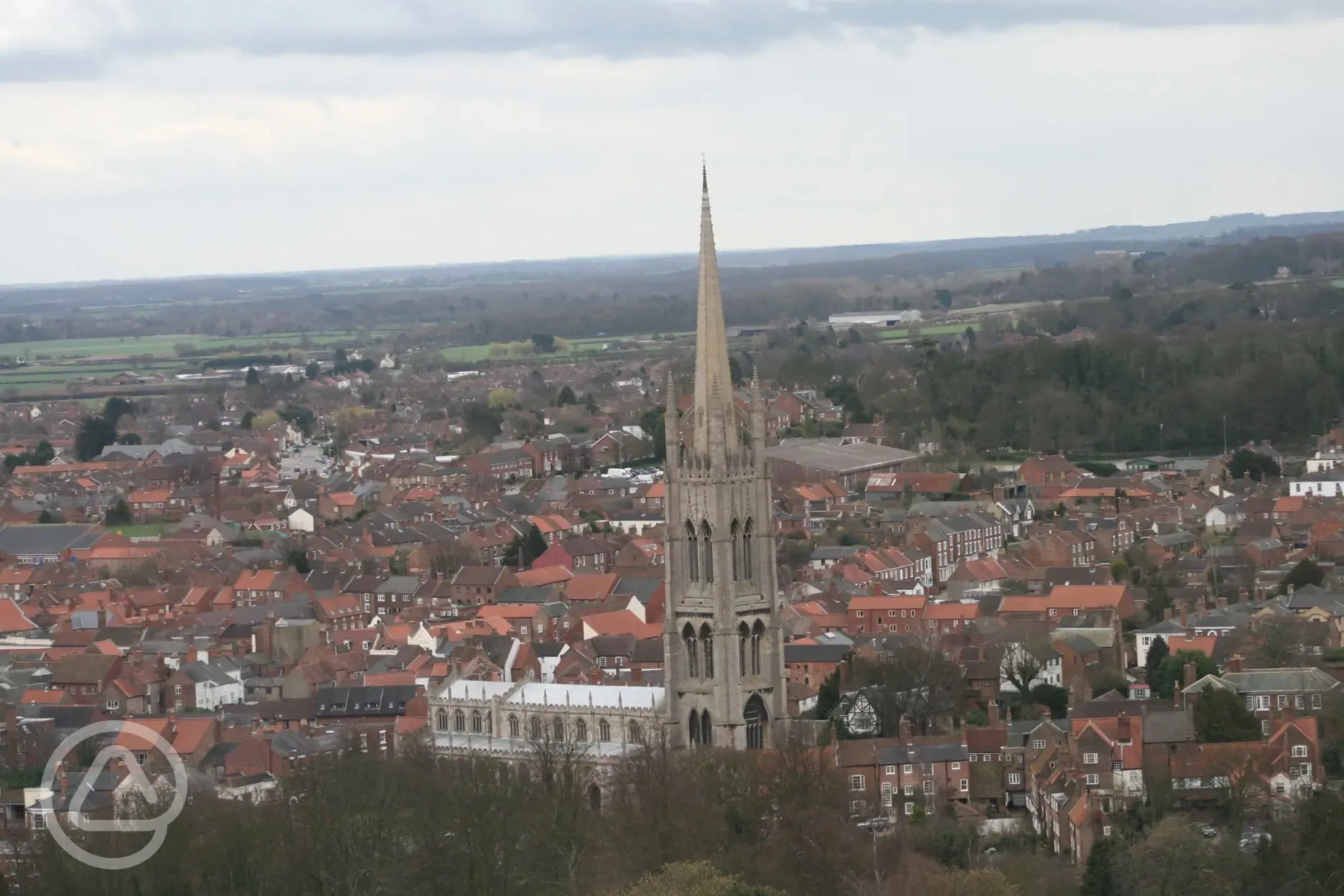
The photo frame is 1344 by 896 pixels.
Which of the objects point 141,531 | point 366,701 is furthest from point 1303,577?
point 141,531

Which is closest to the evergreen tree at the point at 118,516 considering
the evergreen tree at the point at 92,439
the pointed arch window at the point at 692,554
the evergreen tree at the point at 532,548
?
the evergreen tree at the point at 532,548

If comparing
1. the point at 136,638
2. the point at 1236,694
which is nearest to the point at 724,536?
the point at 1236,694

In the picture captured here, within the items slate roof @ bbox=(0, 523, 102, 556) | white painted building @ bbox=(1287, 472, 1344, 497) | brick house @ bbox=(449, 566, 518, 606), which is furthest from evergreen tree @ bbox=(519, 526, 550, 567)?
white painted building @ bbox=(1287, 472, 1344, 497)

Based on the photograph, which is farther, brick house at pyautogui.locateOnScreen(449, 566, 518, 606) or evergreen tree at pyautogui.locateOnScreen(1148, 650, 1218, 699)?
brick house at pyautogui.locateOnScreen(449, 566, 518, 606)

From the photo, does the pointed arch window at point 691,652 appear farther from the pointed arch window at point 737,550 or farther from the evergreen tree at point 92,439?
the evergreen tree at point 92,439

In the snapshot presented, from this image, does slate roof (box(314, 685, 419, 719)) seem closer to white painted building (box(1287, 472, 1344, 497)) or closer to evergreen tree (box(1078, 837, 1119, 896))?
evergreen tree (box(1078, 837, 1119, 896))

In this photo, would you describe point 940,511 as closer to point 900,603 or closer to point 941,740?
point 900,603
